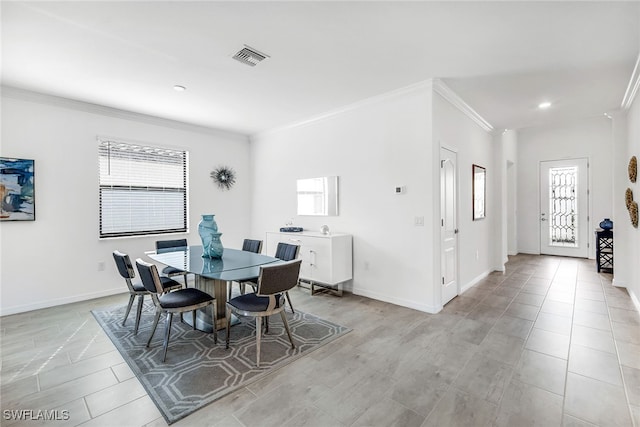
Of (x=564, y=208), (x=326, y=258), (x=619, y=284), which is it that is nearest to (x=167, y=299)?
(x=326, y=258)

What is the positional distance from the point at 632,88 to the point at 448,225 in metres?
2.70

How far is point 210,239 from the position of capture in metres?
3.30

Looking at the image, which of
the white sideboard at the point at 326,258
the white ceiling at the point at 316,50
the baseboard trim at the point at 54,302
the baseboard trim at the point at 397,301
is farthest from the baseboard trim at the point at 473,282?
the baseboard trim at the point at 54,302

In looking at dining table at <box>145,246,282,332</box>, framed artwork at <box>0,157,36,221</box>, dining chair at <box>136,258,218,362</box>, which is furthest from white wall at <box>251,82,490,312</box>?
framed artwork at <box>0,157,36,221</box>

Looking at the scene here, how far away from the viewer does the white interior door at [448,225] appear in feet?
12.3

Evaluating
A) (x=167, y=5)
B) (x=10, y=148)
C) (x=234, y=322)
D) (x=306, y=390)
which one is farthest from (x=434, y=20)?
(x=10, y=148)

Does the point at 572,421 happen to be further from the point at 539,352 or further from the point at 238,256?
the point at 238,256

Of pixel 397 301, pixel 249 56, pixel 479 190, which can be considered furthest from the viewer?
pixel 479 190

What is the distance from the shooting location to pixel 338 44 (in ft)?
8.59

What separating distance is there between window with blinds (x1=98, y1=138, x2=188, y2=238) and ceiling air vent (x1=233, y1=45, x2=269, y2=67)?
2.79 metres

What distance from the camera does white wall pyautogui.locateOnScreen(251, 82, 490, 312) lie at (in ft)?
11.6

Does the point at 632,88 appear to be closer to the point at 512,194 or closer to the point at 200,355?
the point at 512,194

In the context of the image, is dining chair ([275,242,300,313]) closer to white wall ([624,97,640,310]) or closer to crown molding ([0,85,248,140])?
crown molding ([0,85,248,140])

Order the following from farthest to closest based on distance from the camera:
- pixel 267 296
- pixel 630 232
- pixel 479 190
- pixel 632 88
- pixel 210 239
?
pixel 479 190, pixel 630 232, pixel 632 88, pixel 210 239, pixel 267 296
